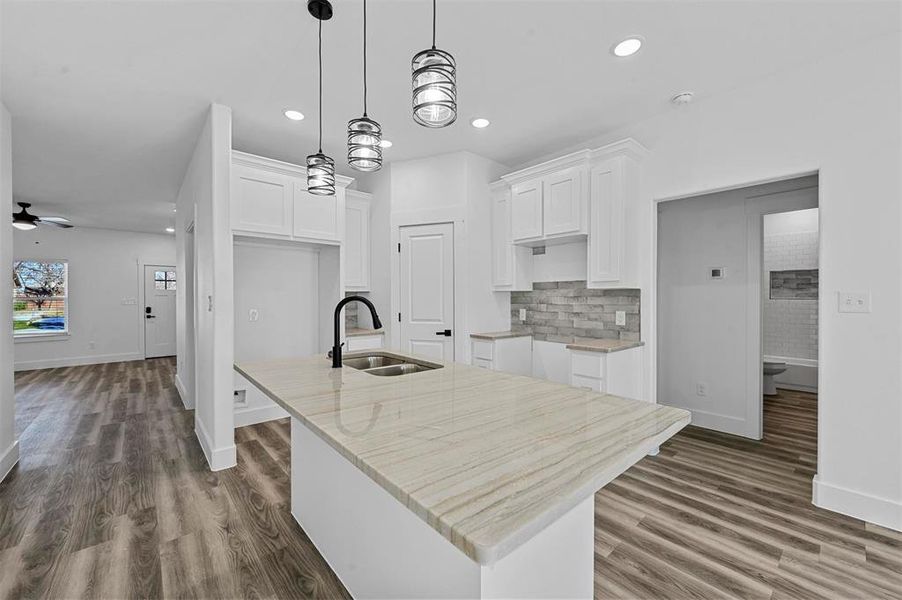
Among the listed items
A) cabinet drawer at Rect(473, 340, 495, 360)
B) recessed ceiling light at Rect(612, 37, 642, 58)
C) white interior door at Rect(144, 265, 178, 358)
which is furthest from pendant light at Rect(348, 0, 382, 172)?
white interior door at Rect(144, 265, 178, 358)

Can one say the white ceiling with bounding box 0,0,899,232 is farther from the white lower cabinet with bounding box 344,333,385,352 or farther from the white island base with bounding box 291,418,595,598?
the white island base with bounding box 291,418,595,598

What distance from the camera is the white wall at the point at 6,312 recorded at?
2867mm

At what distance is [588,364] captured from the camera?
316 cm

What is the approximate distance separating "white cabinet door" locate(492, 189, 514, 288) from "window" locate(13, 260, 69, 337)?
799 centimetres

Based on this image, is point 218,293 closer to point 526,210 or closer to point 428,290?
point 428,290

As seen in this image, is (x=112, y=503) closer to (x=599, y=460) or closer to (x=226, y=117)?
(x=226, y=117)

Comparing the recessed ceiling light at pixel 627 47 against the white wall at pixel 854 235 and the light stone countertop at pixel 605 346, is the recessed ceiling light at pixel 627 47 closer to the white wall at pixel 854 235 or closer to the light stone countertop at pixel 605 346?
the white wall at pixel 854 235

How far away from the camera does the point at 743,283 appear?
3.54 m

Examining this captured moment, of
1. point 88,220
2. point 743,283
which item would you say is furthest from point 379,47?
point 88,220

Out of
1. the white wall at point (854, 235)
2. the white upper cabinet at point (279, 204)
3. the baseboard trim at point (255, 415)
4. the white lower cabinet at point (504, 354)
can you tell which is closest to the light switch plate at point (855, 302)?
the white wall at point (854, 235)

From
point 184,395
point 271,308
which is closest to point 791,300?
point 271,308

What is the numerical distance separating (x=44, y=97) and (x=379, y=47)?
2.49 meters

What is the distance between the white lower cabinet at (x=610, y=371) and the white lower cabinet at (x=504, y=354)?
0.71m

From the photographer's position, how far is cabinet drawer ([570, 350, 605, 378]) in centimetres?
308
